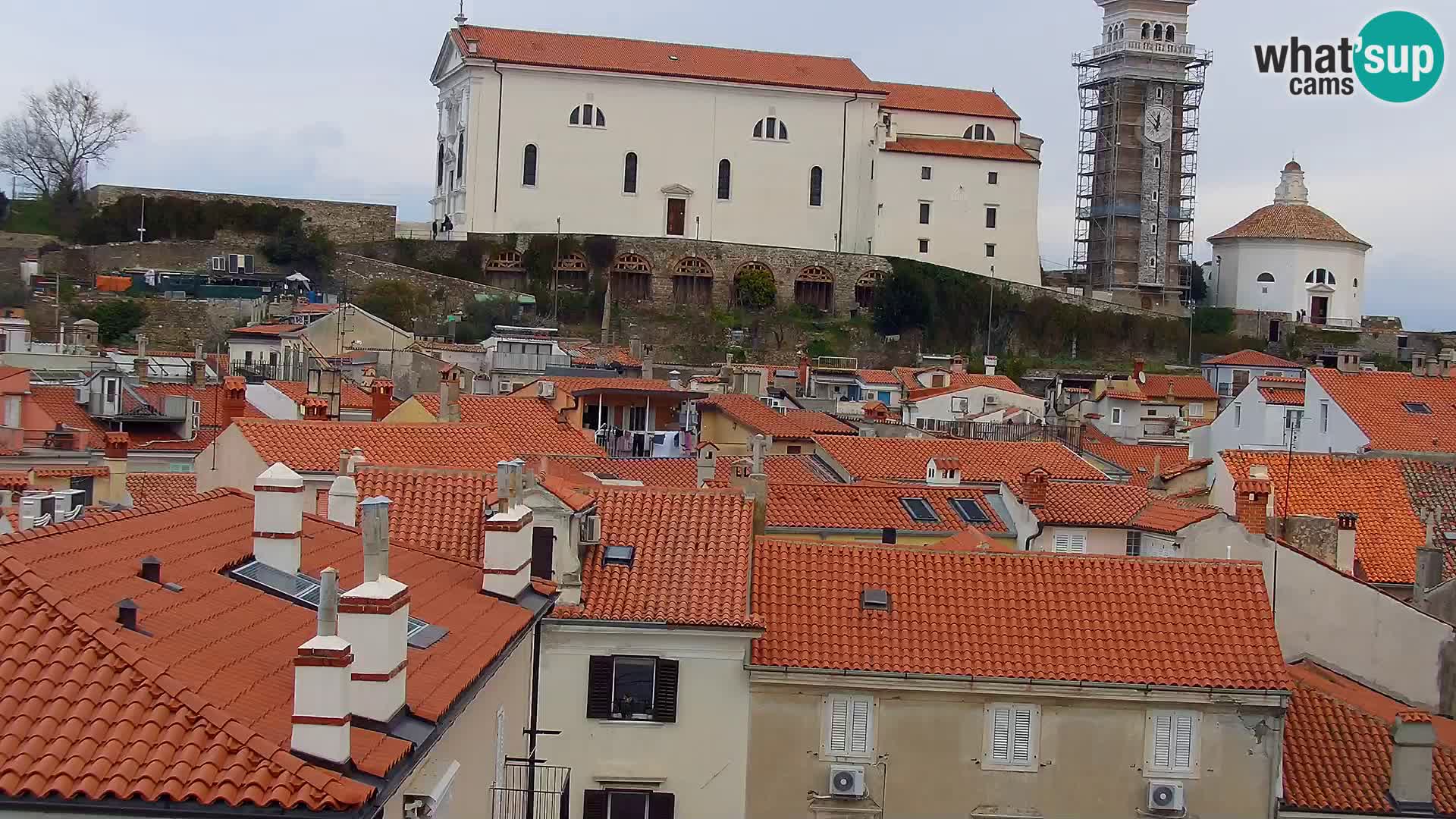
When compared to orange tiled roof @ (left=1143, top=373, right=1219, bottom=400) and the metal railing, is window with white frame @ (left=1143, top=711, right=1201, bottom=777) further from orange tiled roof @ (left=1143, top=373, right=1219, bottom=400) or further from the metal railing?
orange tiled roof @ (left=1143, top=373, right=1219, bottom=400)

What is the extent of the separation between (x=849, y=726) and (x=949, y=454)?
17018 millimetres

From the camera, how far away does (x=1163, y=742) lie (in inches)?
598

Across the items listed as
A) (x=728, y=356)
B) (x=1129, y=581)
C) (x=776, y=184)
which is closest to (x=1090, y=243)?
(x=776, y=184)

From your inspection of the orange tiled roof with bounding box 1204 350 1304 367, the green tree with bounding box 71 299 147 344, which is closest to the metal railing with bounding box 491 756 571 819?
the green tree with bounding box 71 299 147 344

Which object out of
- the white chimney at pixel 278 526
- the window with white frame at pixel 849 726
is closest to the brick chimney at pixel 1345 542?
the window with white frame at pixel 849 726

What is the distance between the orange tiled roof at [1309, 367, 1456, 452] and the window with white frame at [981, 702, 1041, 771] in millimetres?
18194

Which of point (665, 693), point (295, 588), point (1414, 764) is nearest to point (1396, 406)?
point (1414, 764)

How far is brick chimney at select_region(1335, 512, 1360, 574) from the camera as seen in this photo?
22.2m

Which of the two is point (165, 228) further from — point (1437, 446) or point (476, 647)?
point (476, 647)

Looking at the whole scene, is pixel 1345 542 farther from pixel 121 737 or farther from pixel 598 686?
pixel 121 737

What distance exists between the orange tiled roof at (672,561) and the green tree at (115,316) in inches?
2136

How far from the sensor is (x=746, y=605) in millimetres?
15078

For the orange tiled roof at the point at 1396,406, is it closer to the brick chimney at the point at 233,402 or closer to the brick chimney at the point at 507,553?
the brick chimney at the point at 233,402

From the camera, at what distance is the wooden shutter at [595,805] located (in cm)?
1491
